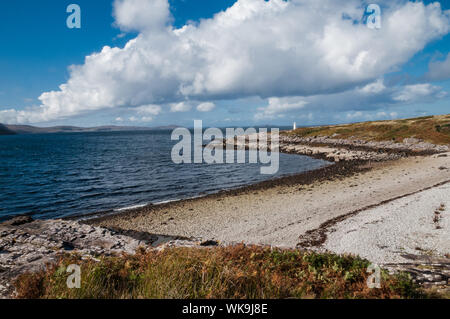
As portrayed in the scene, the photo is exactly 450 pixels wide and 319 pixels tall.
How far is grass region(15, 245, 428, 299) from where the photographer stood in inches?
219

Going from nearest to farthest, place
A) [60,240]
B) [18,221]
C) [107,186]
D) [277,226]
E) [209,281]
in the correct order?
[209,281] → [60,240] → [18,221] → [277,226] → [107,186]

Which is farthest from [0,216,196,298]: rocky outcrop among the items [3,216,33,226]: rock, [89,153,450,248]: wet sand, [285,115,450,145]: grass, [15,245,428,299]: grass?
[285,115,450,145]: grass

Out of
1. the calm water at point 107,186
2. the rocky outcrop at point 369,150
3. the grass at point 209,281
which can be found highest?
the rocky outcrop at point 369,150

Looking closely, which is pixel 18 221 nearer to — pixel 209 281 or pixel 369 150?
pixel 209 281

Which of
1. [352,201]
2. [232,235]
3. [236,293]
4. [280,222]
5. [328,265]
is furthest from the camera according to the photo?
[352,201]

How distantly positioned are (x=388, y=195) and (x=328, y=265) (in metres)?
21.5

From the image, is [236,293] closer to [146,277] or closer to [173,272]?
[173,272]

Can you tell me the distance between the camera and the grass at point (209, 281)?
5558 millimetres

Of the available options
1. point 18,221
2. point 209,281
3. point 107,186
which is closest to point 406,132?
point 107,186

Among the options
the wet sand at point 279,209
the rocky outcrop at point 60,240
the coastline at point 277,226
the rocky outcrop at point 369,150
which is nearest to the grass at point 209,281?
the coastline at point 277,226

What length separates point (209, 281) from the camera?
19.2 ft

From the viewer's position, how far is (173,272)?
6.00 metres

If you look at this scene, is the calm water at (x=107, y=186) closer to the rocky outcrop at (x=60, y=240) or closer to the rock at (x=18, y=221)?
the rock at (x=18, y=221)

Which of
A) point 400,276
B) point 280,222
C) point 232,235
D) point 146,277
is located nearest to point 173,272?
point 146,277
